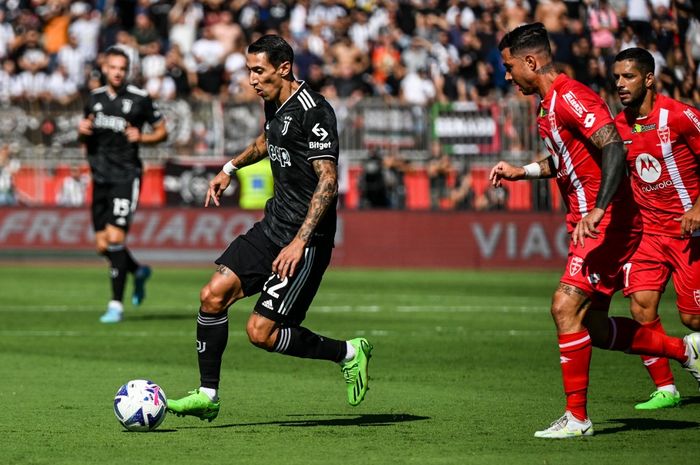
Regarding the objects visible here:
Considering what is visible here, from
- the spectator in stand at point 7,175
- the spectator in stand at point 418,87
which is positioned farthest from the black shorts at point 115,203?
the spectator in stand at point 418,87

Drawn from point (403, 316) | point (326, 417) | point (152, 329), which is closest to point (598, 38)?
point (403, 316)

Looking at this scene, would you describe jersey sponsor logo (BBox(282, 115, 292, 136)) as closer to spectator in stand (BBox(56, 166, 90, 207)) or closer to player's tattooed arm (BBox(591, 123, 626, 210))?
player's tattooed arm (BBox(591, 123, 626, 210))

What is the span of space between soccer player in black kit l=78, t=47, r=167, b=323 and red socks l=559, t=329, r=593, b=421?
8.46 meters

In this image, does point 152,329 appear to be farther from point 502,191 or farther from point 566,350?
point 502,191

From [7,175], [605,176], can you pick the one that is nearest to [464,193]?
[7,175]

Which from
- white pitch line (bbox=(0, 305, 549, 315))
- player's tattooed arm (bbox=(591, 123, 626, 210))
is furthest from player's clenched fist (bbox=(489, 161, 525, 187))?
white pitch line (bbox=(0, 305, 549, 315))

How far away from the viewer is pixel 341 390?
10.1 meters

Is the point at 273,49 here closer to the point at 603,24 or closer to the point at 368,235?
the point at 603,24

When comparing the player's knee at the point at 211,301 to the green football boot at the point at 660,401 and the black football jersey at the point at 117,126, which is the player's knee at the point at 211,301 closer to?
the green football boot at the point at 660,401

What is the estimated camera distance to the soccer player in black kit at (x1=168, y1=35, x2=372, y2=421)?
8055 mm

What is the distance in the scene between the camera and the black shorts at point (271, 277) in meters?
8.15

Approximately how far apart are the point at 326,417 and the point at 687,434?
232 centimetres

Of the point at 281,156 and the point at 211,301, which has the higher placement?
the point at 281,156

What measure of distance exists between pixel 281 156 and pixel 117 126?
7633 mm
